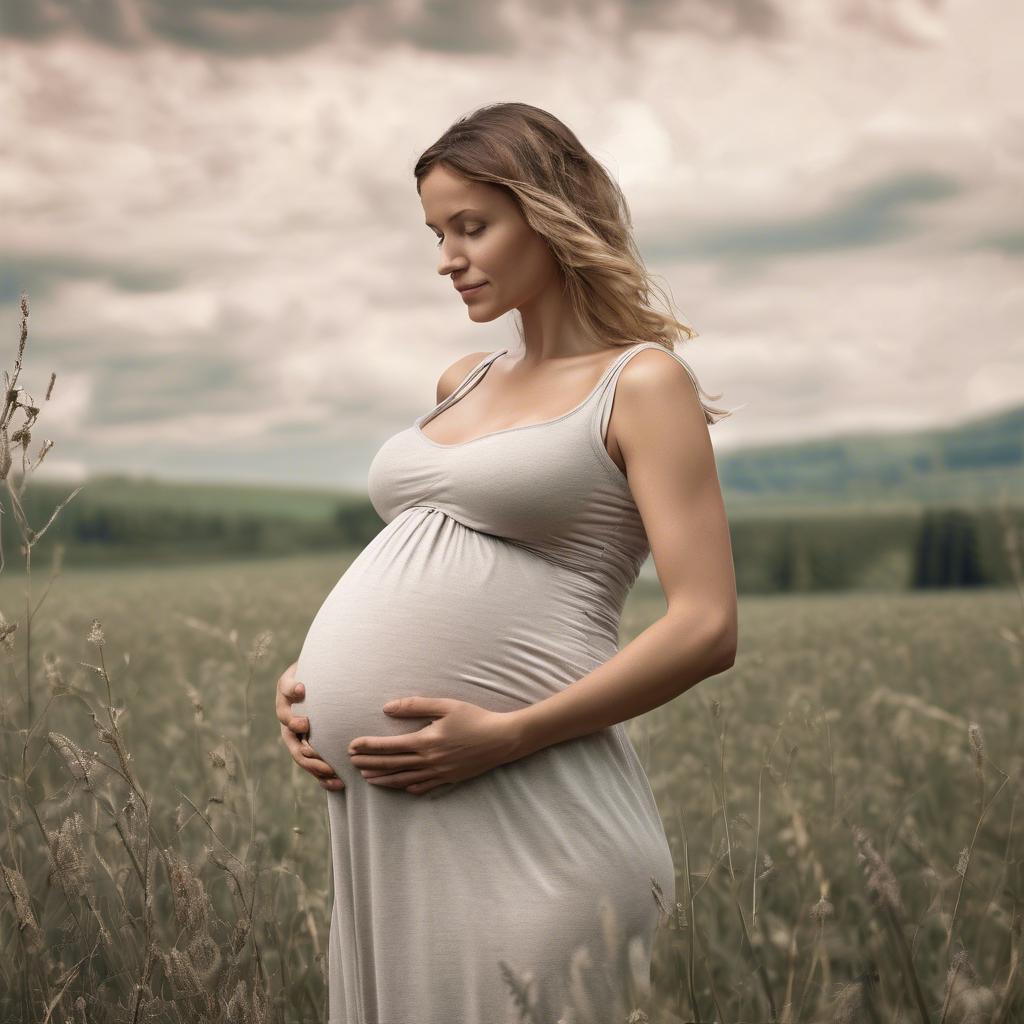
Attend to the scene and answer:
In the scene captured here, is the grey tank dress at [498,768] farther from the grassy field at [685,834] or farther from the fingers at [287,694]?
the grassy field at [685,834]

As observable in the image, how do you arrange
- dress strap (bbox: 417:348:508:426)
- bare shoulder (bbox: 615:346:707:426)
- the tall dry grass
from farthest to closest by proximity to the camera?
dress strap (bbox: 417:348:508:426), bare shoulder (bbox: 615:346:707:426), the tall dry grass

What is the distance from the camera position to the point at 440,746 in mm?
1957

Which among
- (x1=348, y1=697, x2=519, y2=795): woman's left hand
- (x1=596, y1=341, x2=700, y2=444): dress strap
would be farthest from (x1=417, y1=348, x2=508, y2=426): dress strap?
(x1=348, y1=697, x2=519, y2=795): woman's left hand

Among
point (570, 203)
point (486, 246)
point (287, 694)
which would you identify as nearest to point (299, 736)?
point (287, 694)

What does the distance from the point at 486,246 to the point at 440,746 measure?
2.93ft

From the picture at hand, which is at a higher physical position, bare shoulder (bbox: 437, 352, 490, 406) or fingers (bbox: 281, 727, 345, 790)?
bare shoulder (bbox: 437, 352, 490, 406)

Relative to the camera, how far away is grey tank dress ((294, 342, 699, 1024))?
6.65ft

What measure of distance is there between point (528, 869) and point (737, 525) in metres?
A: 33.6

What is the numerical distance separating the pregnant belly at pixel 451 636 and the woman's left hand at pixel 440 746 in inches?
2.3

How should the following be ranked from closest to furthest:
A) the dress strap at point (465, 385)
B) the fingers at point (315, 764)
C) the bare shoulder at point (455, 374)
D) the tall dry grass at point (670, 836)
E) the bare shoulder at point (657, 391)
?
1. the tall dry grass at point (670, 836)
2. the bare shoulder at point (657, 391)
3. the fingers at point (315, 764)
4. the dress strap at point (465, 385)
5. the bare shoulder at point (455, 374)

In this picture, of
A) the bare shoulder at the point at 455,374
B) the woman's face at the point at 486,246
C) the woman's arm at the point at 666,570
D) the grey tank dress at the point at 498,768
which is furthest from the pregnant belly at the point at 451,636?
the bare shoulder at the point at 455,374

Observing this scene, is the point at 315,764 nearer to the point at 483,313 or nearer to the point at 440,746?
the point at 440,746

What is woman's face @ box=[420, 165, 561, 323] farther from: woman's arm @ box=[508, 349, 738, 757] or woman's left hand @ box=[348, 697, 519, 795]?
woman's left hand @ box=[348, 697, 519, 795]

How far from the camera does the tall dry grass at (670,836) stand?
1.89 metres
